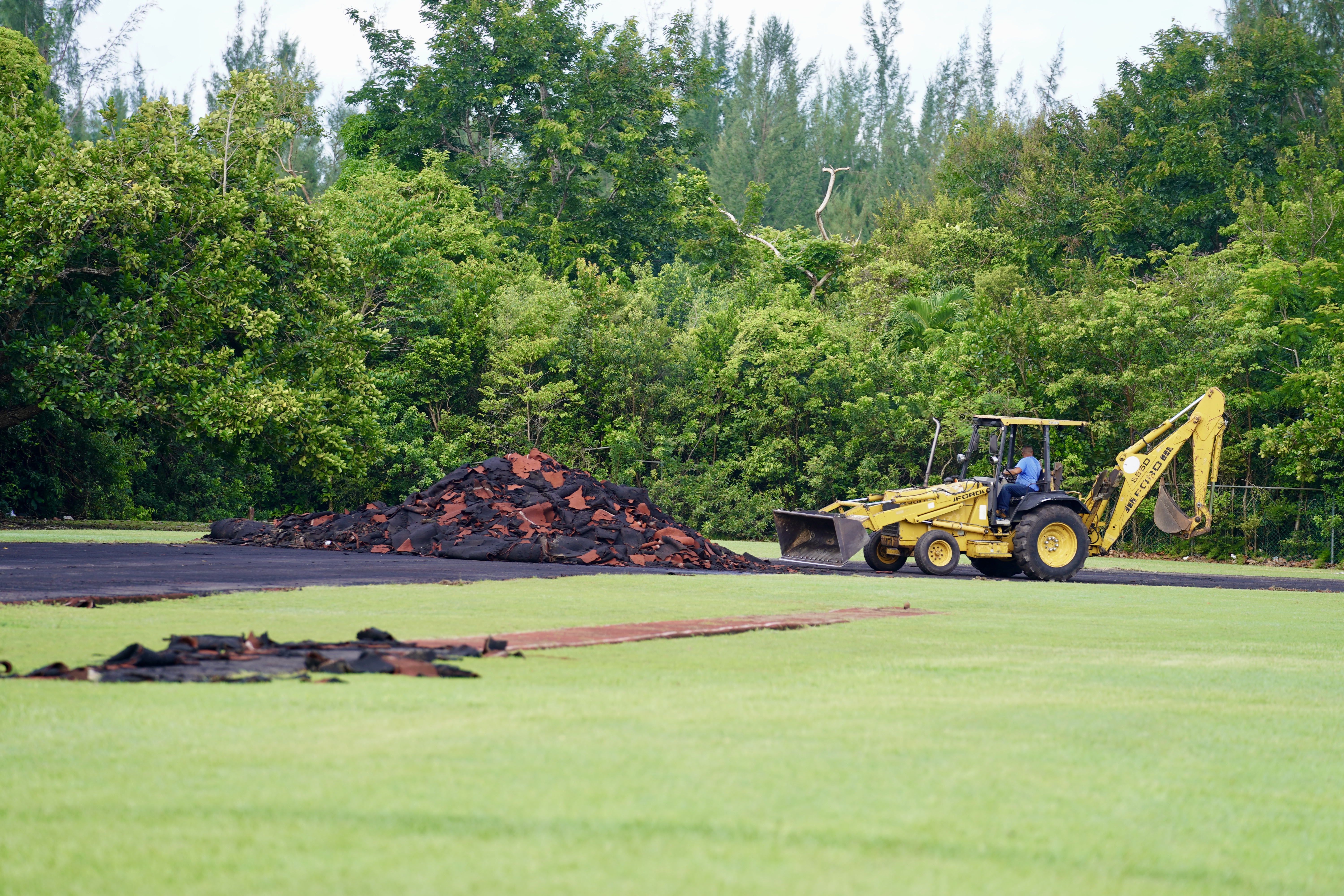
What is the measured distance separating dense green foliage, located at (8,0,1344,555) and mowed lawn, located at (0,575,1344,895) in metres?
17.6

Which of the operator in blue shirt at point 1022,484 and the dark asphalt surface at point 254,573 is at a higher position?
the operator in blue shirt at point 1022,484

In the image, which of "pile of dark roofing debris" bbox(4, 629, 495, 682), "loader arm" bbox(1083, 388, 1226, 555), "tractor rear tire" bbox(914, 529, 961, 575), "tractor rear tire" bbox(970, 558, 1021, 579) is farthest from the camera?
"loader arm" bbox(1083, 388, 1226, 555)

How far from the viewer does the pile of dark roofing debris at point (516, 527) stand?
60.1 ft

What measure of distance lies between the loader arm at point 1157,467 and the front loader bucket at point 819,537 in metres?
3.86

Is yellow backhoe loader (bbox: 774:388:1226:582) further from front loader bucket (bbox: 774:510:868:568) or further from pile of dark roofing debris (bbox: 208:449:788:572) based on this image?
pile of dark roofing debris (bbox: 208:449:788:572)

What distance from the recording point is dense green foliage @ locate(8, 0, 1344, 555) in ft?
79.7

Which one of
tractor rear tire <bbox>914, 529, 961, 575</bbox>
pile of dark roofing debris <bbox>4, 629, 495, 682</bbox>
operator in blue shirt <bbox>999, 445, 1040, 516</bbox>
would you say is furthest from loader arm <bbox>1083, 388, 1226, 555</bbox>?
pile of dark roofing debris <bbox>4, 629, 495, 682</bbox>

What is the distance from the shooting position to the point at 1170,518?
864 inches

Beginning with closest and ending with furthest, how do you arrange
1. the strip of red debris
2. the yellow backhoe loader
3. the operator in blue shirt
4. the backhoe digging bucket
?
the strip of red debris < the yellow backhoe loader < the operator in blue shirt < the backhoe digging bucket

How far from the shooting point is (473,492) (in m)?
20.6

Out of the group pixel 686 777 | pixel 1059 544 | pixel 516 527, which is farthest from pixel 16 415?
pixel 686 777

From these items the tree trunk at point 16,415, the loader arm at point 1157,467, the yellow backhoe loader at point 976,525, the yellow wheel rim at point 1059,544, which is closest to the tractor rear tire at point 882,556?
the yellow backhoe loader at point 976,525

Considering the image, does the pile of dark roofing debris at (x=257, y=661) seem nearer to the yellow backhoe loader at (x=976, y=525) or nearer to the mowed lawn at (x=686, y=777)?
the mowed lawn at (x=686, y=777)

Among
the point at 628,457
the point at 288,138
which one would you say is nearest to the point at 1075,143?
the point at 628,457
